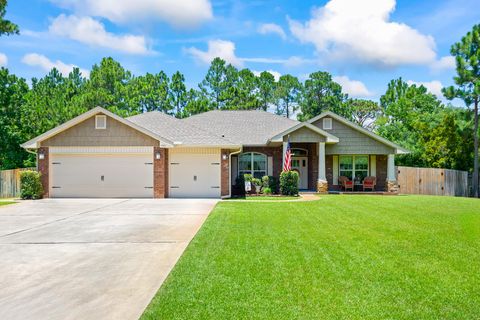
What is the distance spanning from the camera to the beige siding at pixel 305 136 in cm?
2133

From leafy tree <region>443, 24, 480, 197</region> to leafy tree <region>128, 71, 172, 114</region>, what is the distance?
26624mm

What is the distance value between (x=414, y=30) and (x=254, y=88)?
93.9ft

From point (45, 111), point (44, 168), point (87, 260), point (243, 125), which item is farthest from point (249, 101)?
point (87, 260)

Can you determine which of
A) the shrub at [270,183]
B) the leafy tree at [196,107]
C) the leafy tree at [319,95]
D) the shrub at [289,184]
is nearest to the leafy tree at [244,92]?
the leafy tree at [196,107]

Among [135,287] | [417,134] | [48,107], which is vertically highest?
[48,107]

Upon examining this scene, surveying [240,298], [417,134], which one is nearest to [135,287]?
[240,298]

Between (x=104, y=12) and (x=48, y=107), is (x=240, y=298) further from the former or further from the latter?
(x=48, y=107)

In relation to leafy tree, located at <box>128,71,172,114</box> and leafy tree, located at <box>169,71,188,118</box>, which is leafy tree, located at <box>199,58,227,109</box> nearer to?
leafy tree, located at <box>169,71,188,118</box>

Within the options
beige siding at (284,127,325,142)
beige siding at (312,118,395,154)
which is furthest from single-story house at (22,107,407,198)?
beige siding at (312,118,395,154)

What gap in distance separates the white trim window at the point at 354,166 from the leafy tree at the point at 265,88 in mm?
22364

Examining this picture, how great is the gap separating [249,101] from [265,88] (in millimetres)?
3735

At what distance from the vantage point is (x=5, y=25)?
16719 mm

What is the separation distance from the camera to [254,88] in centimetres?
4509

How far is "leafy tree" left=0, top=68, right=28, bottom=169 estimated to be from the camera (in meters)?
29.3
